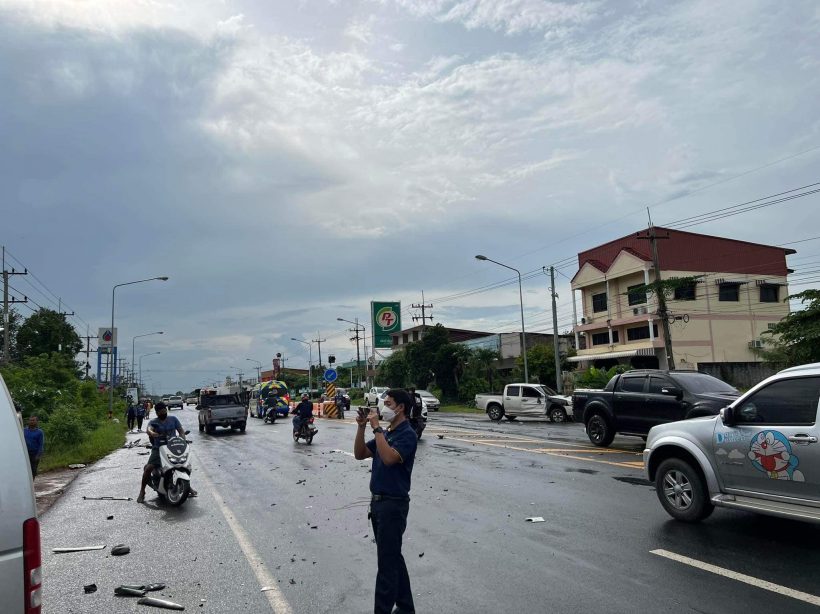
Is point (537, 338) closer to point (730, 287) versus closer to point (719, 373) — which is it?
point (730, 287)

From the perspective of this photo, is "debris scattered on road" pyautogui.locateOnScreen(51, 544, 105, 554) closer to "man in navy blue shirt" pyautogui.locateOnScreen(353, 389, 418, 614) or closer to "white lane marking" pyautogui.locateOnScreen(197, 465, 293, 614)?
"white lane marking" pyautogui.locateOnScreen(197, 465, 293, 614)

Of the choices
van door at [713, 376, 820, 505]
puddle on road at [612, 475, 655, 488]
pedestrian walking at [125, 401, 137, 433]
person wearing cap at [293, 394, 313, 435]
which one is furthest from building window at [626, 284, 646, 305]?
van door at [713, 376, 820, 505]

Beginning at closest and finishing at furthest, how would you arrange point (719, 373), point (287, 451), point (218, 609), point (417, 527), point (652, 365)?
point (218, 609) → point (417, 527) → point (287, 451) → point (719, 373) → point (652, 365)

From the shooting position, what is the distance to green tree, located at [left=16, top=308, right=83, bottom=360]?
212 ft

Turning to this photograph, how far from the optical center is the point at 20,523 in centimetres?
288

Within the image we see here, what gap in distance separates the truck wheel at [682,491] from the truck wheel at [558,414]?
72.5 feet

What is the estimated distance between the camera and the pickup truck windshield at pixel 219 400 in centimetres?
2945

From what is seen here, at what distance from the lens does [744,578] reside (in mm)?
5508

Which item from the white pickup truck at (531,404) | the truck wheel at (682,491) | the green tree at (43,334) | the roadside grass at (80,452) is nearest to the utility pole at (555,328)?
the white pickup truck at (531,404)

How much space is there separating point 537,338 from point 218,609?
193 feet

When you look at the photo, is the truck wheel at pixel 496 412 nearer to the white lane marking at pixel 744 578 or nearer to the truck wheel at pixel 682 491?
the truck wheel at pixel 682 491

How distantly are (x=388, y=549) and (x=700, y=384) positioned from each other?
471 inches

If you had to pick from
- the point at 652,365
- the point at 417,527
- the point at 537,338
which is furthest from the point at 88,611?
the point at 537,338

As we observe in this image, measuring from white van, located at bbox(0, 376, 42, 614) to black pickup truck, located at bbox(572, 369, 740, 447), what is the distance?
12.8m
